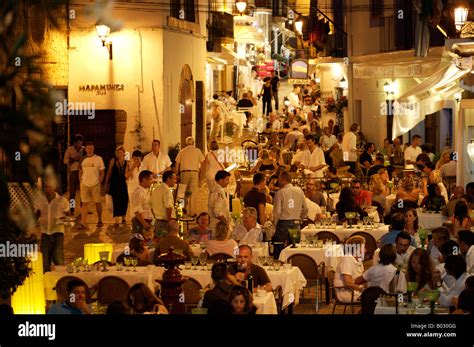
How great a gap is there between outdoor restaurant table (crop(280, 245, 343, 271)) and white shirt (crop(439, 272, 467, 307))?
350cm

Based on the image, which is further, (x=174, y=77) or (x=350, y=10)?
(x=350, y=10)

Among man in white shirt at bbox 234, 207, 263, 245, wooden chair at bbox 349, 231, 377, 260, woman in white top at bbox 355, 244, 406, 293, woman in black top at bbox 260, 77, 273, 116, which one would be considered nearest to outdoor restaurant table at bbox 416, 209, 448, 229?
wooden chair at bbox 349, 231, 377, 260

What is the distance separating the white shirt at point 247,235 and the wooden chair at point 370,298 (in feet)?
12.4

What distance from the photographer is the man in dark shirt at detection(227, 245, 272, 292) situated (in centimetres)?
1307

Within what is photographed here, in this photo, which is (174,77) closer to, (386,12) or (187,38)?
(187,38)

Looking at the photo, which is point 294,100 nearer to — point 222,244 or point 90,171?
point 90,171

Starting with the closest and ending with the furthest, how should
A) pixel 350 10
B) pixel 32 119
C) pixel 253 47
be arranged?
pixel 32 119 → pixel 350 10 → pixel 253 47

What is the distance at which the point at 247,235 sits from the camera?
16375 mm

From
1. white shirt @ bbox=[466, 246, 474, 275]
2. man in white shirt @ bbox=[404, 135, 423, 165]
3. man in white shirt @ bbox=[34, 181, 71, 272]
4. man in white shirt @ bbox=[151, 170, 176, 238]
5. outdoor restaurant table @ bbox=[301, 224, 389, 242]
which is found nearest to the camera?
white shirt @ bbox=[466, 246, 474, 275]

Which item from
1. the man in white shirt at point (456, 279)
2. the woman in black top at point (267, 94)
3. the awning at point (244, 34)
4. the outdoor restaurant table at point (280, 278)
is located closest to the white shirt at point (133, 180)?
the outdoor restaurant table at point (280, 278)

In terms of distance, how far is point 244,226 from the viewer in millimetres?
16531

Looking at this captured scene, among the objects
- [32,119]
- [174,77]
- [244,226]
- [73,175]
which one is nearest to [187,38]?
[174,77]

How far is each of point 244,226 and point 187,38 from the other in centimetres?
1374

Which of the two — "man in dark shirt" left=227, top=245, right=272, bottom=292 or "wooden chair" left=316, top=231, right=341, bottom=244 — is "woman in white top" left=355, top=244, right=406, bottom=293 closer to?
"man in dark shirt" left=227, top=245, right=272, bottom=292
